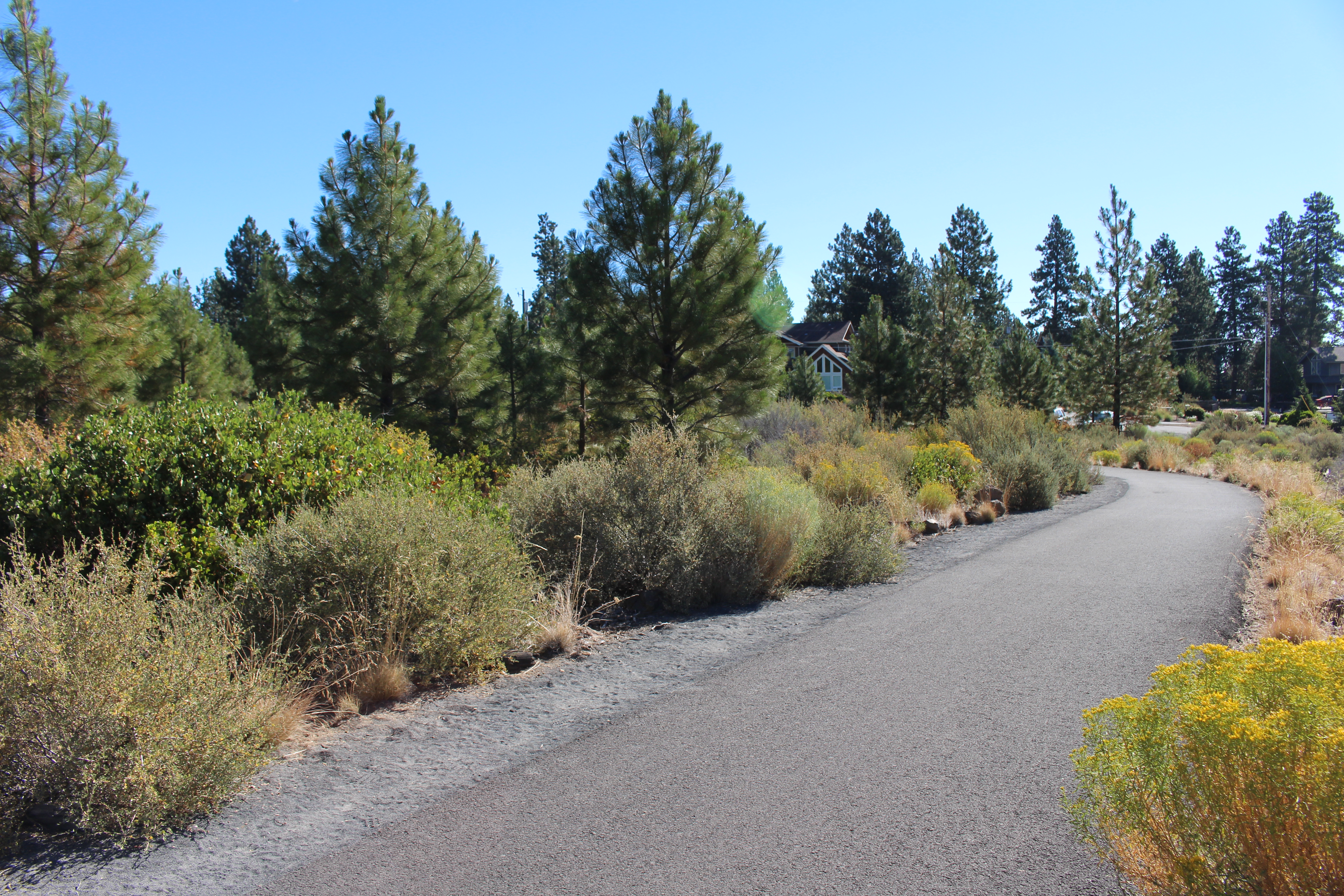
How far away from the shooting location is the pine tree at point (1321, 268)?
3073 inches

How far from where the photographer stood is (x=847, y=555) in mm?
8453

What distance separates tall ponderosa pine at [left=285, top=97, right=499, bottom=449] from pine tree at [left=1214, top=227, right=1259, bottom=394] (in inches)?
3540

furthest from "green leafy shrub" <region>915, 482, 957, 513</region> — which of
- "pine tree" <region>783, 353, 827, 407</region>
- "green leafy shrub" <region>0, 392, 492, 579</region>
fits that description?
"pine tree" <region>783, 353, 827, 407</region>

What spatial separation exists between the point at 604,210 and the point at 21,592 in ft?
39.9

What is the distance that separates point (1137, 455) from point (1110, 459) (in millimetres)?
940

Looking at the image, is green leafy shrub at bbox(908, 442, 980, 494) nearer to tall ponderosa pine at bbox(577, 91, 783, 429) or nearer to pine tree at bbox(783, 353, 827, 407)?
tall ponderosa pine at bbox(577, 91, 783, 429)

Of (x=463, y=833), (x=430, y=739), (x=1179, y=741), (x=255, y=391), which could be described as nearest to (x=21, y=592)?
(x=430, y=739)

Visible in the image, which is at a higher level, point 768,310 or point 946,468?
point 768,310

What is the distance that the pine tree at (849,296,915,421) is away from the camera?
104 feet

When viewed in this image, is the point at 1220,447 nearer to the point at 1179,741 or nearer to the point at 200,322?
the point at 1179,741

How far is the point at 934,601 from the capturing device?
7391 millimetres

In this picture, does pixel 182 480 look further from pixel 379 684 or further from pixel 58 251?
pixel 58 251

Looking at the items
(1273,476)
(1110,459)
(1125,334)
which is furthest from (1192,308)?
(1273,476)

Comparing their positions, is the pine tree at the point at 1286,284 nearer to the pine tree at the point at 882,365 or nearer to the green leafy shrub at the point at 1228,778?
the pine tree at the point at 882,365
